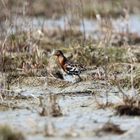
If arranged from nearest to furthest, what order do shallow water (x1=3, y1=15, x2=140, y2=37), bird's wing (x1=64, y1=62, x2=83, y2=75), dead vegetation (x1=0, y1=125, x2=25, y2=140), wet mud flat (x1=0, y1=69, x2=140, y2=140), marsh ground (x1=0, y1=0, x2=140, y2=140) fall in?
1. dead vegetation (x1=0, y1=125, x2=25, y2=140)
2. wet mud flat (x1=0, y1=69, x2=140, y2=140)
3. marsh ground (x1=0, y1=0, x2=140, y2=140)
4. bird's wing (x1=64, y1=62, x2=83, y2=75)
5. shallow water (x1=3, y1=15, x2=140, y2=37)

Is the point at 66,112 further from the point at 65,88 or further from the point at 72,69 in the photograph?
the point at 72,69

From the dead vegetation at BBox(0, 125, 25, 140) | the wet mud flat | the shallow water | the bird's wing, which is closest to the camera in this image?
the dead vegetation at BBox(0, 125, 25, 140)

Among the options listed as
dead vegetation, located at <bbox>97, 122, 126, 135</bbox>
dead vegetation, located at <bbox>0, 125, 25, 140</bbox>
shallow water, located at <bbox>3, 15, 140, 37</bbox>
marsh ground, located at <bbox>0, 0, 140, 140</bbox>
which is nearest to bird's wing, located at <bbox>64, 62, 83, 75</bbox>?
marsh ground, located at <bbox>0, 0, 140, 140</bbox>

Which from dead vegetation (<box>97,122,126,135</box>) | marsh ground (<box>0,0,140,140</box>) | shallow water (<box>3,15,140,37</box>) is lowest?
dead vegetation (<box>97,122,126,135</box>)

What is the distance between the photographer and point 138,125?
19.0 ft

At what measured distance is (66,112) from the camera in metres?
6.50

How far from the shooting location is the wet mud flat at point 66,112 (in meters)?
5.39

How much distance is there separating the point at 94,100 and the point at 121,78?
1143 millimetres

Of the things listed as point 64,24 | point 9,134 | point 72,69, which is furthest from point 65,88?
point 64,24

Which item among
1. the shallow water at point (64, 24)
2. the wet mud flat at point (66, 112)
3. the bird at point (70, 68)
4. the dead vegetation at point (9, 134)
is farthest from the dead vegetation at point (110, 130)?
the shallow water at point (64, 24)

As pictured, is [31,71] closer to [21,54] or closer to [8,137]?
[21,54]

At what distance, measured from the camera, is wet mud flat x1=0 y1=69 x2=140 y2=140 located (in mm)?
5391

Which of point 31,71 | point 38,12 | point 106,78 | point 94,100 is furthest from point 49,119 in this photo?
point 38,12

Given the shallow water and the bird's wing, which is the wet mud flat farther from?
the shallow water
